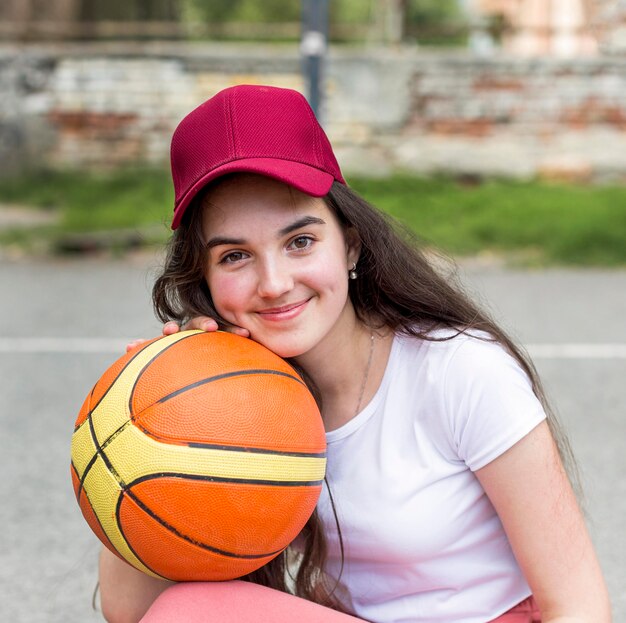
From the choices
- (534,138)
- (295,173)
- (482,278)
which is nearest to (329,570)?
(295,173)

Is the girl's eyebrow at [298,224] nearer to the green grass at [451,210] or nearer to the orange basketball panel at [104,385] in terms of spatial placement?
the orange basketball panel at [104,385]

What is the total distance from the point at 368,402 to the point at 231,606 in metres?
0.55

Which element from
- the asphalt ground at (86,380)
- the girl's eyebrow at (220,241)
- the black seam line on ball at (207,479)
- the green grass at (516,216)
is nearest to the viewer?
the black seam line on ball at (207,479)

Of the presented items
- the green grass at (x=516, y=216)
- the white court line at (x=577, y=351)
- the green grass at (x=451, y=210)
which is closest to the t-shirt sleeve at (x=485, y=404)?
the white court line at (x=577, y=351)

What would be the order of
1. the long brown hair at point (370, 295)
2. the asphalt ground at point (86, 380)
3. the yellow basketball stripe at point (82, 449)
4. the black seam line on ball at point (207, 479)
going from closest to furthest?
the black seam line on ball at point (207, 479), the yellow basketball stripe at point (82, 449), the long brown hair at point (370, 295), the asphalt ground at point (86, 380)

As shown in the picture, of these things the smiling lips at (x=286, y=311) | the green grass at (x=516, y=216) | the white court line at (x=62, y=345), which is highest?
the smiling lips at (x=286, y=311)

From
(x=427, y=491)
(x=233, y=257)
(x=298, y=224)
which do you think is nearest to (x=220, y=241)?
(x=233, y=257)

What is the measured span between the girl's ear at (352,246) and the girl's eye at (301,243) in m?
0.17

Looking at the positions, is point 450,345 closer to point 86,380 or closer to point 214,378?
point 214,378

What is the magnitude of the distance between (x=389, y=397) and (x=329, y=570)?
0.46 meters

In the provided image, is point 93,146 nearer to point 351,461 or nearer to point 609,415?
point 609,415

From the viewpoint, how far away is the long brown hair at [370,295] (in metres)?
2.38

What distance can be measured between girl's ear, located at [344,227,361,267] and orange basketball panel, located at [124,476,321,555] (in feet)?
2.07

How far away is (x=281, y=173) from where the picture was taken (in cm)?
216
